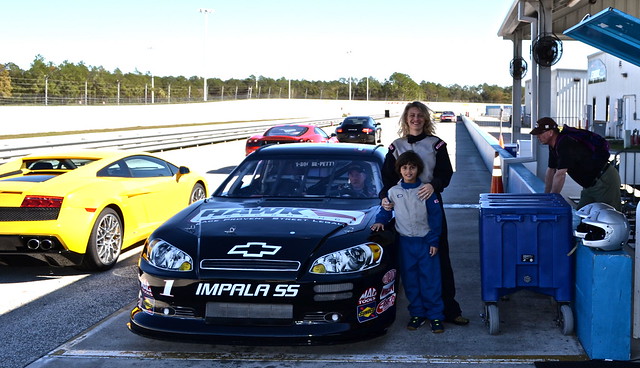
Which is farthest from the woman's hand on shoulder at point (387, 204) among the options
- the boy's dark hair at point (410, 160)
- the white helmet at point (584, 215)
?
the white helmet at point (584, 215)

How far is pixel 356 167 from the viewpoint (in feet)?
20.8

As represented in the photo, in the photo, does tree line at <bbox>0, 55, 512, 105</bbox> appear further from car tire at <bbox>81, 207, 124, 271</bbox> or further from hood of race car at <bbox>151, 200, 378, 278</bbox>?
hood of race car at <bbox>151, 200, 378, 278</bbox>

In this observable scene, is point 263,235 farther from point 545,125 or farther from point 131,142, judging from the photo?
point 131,142

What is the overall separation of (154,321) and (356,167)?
2.33 metres

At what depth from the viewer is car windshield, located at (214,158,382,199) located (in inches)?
243

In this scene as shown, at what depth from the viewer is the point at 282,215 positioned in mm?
5414

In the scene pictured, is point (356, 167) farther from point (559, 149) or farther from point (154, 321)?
point (154, 321)

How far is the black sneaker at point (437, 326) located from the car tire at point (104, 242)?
3632mm

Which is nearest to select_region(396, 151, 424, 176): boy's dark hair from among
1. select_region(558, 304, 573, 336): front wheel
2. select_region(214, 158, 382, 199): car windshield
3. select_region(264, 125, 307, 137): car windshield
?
select_region(214, 158, 382, 199): car windshield

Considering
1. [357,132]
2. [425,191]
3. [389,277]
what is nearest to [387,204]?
[425,191]

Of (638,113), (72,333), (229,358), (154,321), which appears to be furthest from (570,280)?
(638,113)

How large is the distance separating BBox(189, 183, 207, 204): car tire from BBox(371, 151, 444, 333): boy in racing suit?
478 cm

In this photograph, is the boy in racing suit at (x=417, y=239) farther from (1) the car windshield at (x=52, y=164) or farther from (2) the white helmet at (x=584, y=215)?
(1) the car windshield at (x=52, y=164)

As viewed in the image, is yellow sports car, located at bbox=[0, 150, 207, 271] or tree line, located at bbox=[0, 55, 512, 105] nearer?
yellow sports car, located at bbox=[0, 150, 207, 271]
